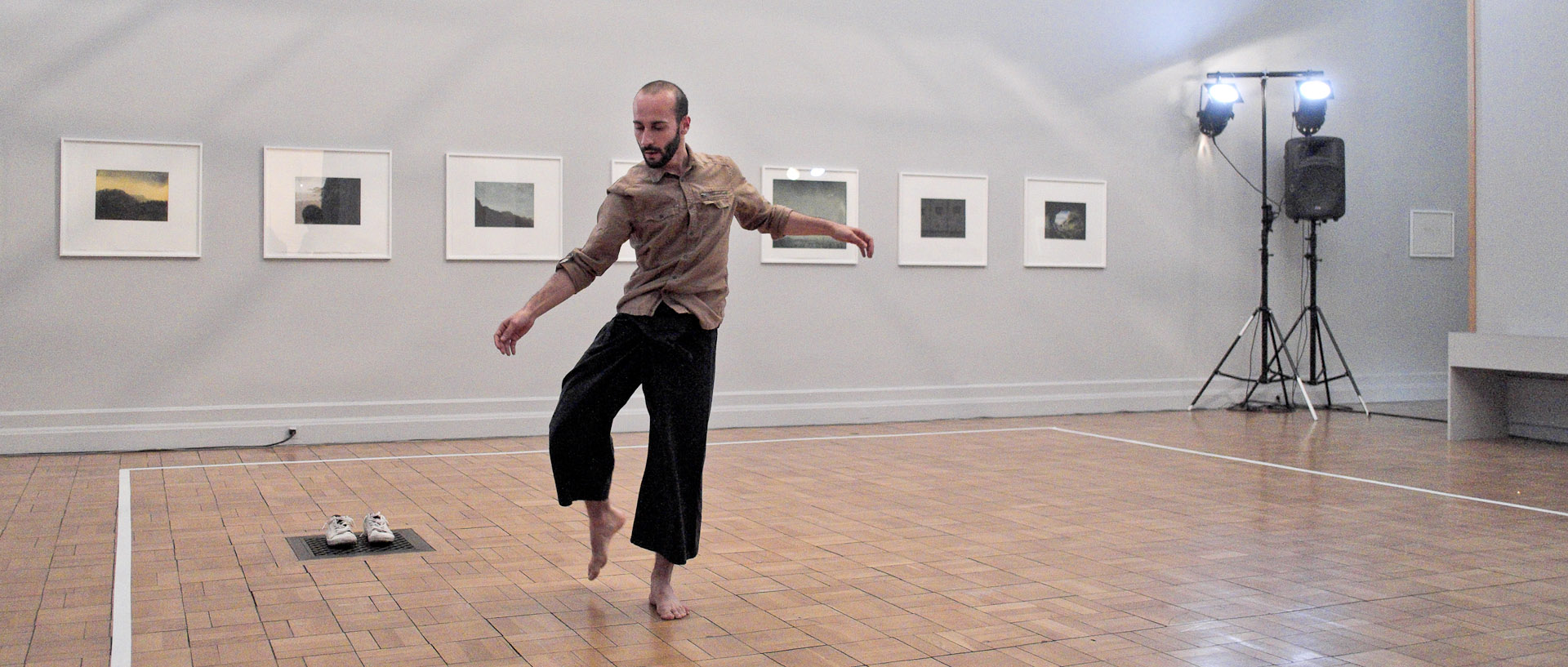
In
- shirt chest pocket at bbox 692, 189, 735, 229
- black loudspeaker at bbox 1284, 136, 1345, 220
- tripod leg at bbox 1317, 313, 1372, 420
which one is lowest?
tripod leg at bbox 1317, 313, 1372, 420

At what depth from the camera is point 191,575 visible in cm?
392

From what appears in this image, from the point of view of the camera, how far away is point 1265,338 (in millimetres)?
9789

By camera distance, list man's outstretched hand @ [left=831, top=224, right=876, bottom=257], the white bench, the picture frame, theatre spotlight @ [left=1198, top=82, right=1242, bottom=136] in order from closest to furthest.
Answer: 1. man's outstretched hand @ [left=831, top=224, right=876, bottom=257]
2. the white bench
3. theatre spotlight @ [left=1198, top=82, right=1242, bottom=136]
4. the picture frame

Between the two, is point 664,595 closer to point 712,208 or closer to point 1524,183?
point 712,208

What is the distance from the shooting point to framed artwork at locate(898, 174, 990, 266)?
29.7 ft

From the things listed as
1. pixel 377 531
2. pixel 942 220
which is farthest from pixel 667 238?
pixel 942 220

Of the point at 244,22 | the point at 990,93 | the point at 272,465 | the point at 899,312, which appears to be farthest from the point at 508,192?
the point at 990,93

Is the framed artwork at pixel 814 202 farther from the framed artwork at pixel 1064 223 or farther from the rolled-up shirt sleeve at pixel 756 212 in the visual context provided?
the rolled-up shirt sleeve at pixel 756 212

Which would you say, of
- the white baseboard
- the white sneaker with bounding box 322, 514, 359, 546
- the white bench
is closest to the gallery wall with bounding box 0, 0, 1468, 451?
the white baseboard

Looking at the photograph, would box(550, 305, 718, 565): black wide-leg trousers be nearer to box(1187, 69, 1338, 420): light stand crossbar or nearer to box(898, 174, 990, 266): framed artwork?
box(898, 174, 990, 266): framed artwork

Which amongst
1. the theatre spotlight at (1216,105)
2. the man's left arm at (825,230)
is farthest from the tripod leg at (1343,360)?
the man's left arm at (825,230)

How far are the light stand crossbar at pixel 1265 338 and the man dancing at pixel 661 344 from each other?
6919 mm

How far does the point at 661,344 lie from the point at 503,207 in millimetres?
4780

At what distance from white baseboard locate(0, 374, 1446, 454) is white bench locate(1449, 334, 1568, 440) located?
7.26 ft
